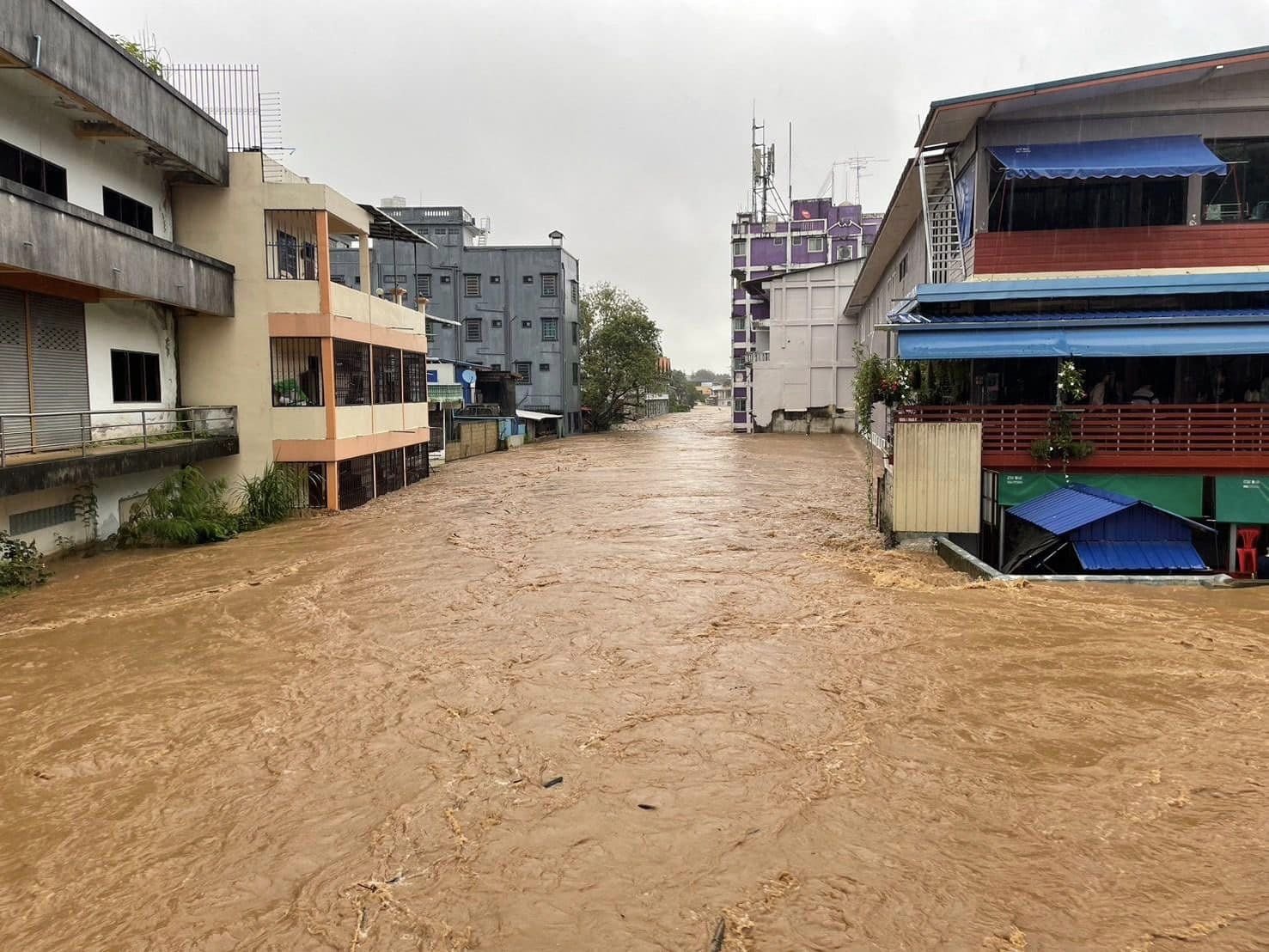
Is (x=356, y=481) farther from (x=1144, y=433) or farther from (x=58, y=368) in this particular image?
(x=1144, y=433)

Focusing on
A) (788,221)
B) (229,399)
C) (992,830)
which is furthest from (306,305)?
(788,221)

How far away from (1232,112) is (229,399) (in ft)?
65.3

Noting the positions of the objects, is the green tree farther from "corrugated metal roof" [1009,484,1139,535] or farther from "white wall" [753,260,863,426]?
"corrugated metal roof" [1009,484,1139,535]

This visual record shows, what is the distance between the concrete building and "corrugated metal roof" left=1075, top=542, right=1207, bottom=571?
14.7 m

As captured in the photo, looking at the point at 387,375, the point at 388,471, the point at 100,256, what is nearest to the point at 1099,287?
the point at 100,256

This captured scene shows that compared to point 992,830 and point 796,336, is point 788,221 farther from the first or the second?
point 992,830

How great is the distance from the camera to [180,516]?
16.4 meters

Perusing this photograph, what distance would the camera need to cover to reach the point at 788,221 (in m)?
66.9

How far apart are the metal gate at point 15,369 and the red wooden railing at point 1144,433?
1379cm

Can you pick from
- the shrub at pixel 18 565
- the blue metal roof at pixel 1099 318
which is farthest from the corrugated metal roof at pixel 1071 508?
the shrub at pixel 18 565

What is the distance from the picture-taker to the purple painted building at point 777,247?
6259 cm

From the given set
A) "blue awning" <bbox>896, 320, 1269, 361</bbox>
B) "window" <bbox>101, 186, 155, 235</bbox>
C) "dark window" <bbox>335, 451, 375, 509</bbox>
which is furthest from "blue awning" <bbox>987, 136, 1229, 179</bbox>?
"window" <bbox>101, 186, 155, 235</bbox>

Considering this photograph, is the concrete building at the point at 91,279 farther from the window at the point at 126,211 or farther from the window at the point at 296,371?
the window at the point at 296,371

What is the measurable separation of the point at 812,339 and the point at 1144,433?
114 ft
